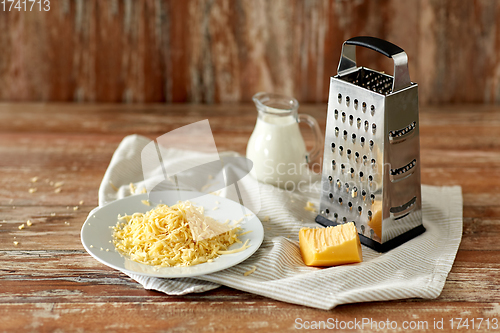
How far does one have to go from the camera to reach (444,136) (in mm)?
1727

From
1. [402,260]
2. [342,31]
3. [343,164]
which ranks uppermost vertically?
[342,31]

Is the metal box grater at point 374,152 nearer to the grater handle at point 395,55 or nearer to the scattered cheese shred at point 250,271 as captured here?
the grater handle at point 395,55

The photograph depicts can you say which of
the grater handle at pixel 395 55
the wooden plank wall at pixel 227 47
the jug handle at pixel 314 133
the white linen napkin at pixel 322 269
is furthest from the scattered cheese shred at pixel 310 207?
the wooden plank wall at pixel 227 47

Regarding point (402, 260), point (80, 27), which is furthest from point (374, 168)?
point (80, 27)

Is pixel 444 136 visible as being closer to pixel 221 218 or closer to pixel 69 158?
pixel 221 218

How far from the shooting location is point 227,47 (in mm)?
1966

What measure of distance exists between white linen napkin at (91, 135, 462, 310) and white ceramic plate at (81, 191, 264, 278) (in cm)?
3

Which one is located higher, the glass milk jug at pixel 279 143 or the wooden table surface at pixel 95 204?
the glass milk jug at pixel 279 143

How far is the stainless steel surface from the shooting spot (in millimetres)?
975

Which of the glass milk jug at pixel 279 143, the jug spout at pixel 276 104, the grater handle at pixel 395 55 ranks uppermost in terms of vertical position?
the grater handle at pixel 395 55

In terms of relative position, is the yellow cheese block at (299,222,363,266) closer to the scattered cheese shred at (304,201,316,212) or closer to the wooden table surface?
the wooden table surface

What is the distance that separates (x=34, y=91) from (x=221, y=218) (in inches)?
51.3

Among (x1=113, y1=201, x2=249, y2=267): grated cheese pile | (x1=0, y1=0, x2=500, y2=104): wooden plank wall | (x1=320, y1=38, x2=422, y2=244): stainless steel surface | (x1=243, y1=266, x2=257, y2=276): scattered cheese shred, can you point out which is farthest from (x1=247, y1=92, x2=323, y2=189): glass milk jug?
(x1=0, y1=0, x2=500, y2=104): wooden plank wall

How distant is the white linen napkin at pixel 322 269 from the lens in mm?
872
